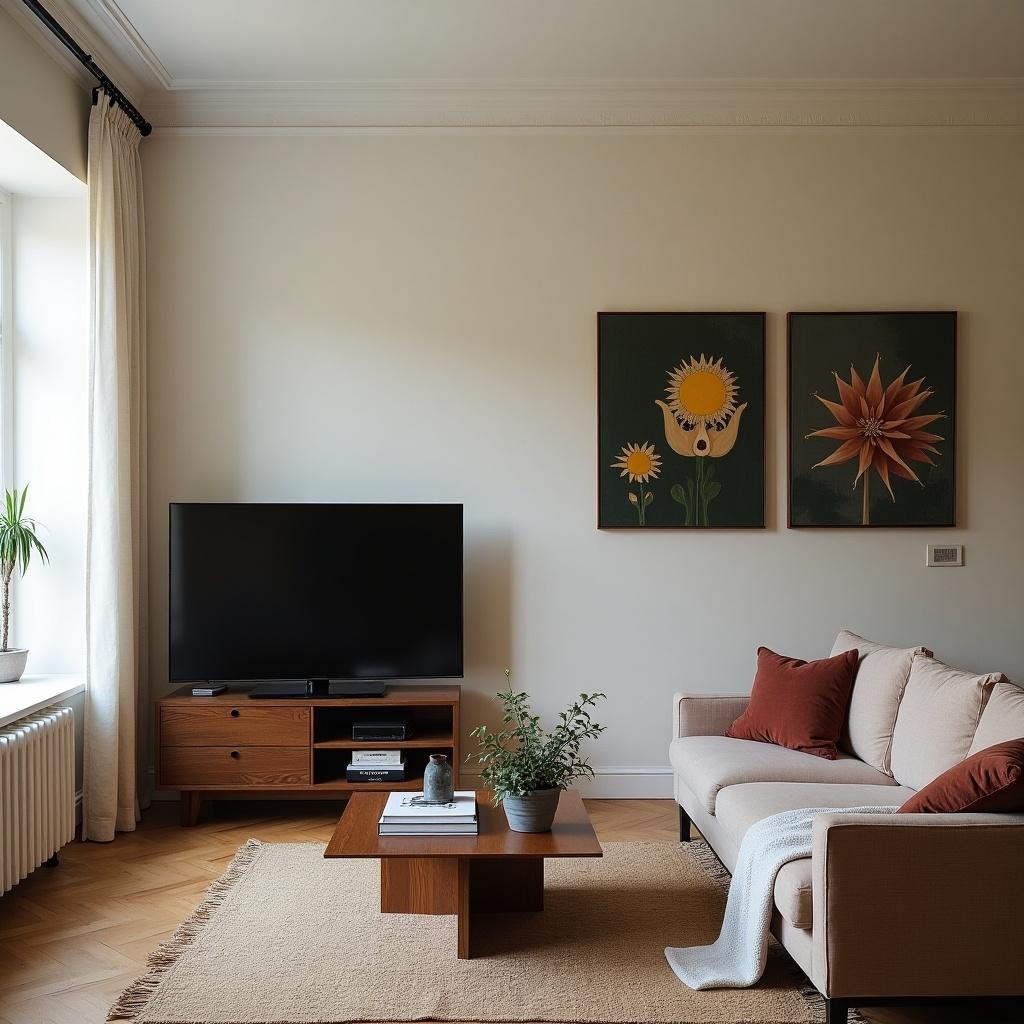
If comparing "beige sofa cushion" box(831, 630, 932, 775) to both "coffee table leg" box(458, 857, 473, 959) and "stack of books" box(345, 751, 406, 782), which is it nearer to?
"coffee table leg" box(458, 857, 473, 959)

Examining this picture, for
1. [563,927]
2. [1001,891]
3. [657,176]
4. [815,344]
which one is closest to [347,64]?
[657,176]

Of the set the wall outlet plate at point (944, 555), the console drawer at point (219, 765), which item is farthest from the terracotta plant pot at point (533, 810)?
the wall outlet plate at point (944, 555)

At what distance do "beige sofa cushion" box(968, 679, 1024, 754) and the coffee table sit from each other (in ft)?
3.77

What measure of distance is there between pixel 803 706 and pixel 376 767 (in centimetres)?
176

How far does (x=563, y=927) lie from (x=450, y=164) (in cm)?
329

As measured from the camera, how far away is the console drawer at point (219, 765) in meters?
4.25

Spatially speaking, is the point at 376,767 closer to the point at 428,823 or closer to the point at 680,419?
the point at 428,823

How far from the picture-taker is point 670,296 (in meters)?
4.66

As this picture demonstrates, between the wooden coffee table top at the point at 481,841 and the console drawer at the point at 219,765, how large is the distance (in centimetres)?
112

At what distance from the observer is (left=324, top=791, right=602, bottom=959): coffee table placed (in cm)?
287

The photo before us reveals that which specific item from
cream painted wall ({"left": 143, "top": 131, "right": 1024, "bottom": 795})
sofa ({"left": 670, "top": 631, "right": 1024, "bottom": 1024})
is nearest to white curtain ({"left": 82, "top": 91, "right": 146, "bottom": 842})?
cream painted wall ({"left": 143, "top": 131, "right": 1024, "bottom": 795})

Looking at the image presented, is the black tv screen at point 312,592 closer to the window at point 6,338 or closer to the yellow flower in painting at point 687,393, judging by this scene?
the window at point 6,338

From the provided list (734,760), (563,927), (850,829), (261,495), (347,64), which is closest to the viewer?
(850,829)

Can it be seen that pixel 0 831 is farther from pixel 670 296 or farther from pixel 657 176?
pixel 657 176
